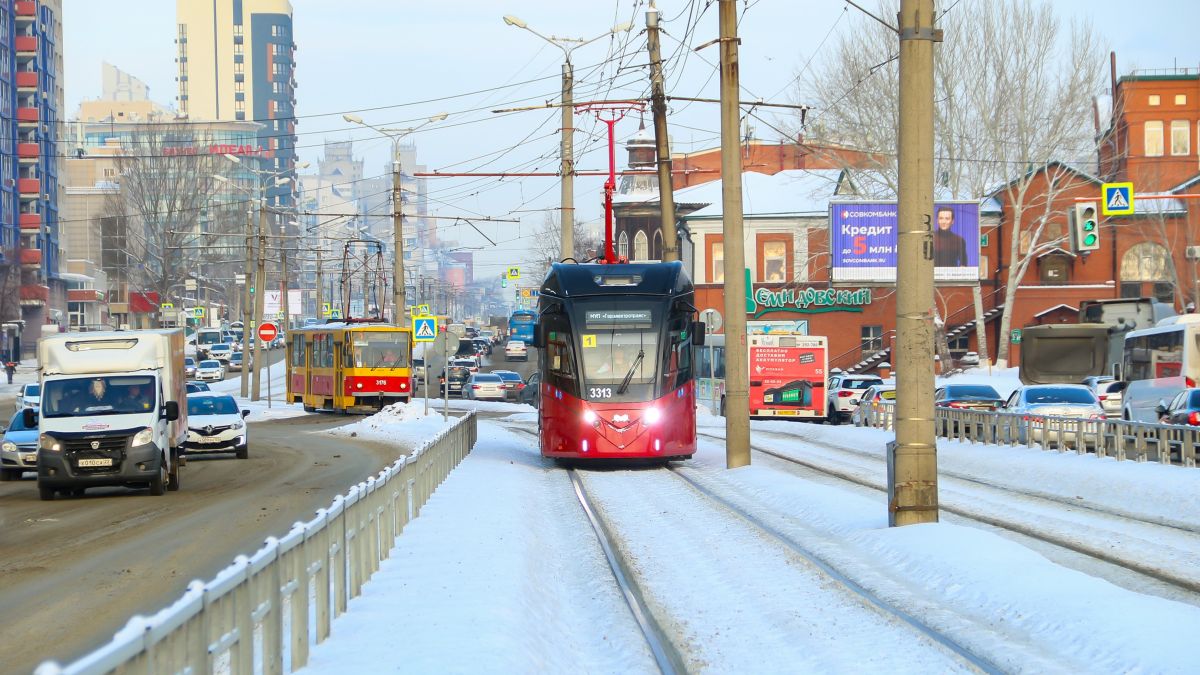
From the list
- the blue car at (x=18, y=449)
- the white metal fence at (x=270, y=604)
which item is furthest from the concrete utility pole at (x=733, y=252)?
the blue car at (x=18, y=449)

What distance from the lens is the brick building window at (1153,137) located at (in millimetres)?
84750

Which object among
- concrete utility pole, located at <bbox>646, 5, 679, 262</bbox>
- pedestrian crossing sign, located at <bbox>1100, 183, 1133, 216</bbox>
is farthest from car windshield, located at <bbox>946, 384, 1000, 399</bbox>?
concrete utility pole, located at <bbox>646, 5, 679, 262</bbox>

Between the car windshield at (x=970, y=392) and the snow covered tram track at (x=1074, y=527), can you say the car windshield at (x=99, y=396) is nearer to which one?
the snow covered tram track at (x=1074, y=527)

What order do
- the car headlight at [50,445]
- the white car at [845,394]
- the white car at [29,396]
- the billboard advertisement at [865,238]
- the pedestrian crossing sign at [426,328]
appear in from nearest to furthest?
the car headlight at [50,445], the pedestrian crossing sign at [426,328], the white car at [29,396], the billboard advertisement at [865,238], the white car at [845,394]

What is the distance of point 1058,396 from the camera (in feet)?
107

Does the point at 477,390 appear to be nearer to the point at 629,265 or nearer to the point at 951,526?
the point at 629,265

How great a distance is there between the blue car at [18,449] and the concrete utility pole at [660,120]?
13376 mm

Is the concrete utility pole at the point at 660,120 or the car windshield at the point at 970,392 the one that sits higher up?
the concrete utility pole at the point at 660,120

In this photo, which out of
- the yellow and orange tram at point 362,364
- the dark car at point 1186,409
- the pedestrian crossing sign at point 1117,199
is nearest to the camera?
the dark car at point 1186,409

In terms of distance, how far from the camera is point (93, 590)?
1301 cm

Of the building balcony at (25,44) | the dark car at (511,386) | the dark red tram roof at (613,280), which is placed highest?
the building balcony at (25,44)

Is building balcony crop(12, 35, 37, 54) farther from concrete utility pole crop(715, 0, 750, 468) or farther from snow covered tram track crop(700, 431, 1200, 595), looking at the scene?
snow covered tram track crop(700, 431, 1200, 595)

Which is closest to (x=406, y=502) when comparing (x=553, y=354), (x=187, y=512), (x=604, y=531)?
(x=604, y=531)

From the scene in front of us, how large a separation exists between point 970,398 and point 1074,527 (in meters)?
21.0
